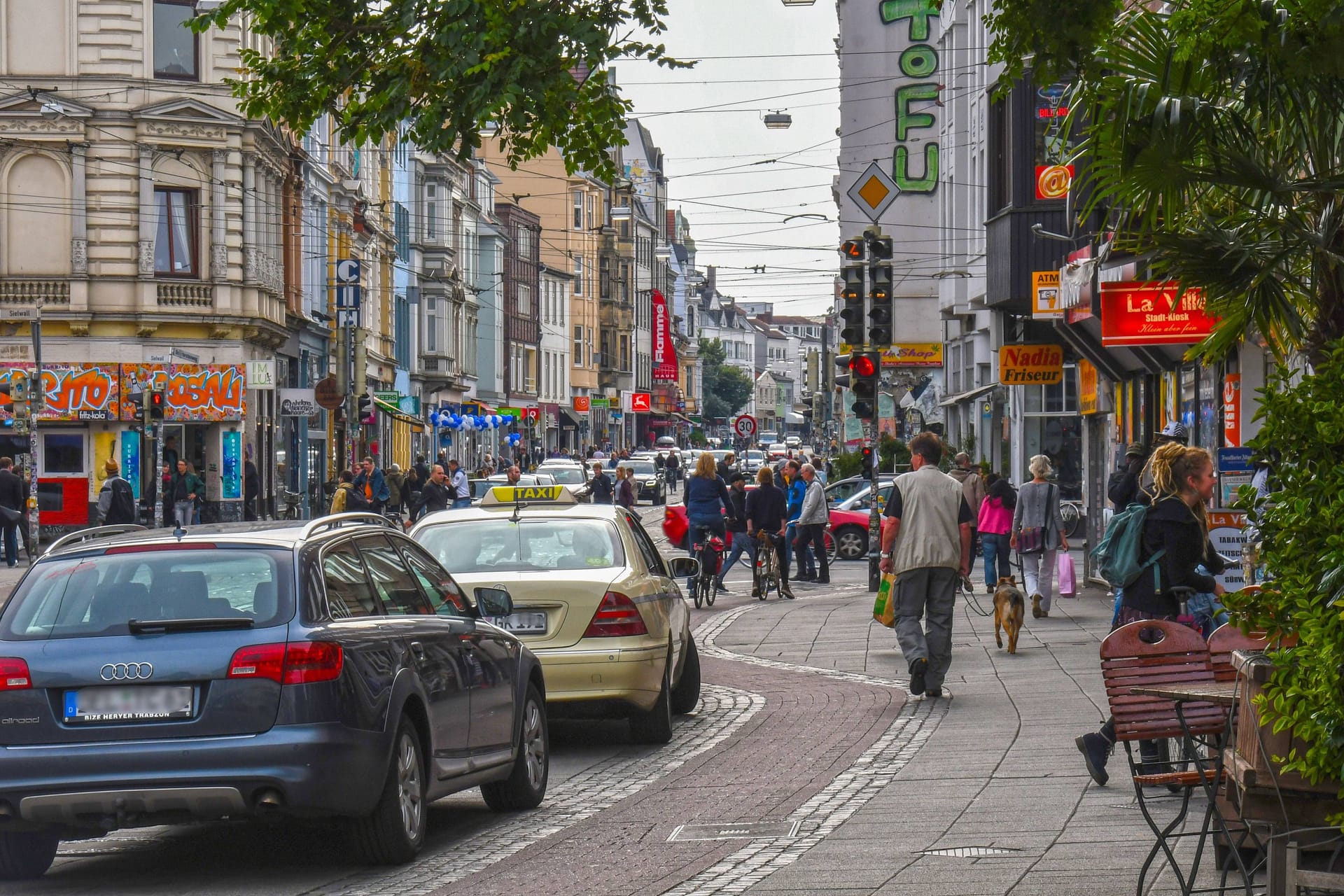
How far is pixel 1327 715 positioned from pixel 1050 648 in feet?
42.6

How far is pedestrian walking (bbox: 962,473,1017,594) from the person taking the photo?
79.8 ft

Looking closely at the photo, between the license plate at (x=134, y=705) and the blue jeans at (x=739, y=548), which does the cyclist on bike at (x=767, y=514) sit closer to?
the blue jeans at (x=739, y=548)

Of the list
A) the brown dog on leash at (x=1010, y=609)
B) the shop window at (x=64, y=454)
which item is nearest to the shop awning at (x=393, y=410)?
the shop window at (x=64, y=454)

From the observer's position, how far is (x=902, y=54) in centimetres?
5216

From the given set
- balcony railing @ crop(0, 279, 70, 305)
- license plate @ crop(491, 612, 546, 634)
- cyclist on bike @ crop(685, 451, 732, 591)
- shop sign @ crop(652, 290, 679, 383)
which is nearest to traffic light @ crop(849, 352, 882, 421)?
cyclist on bike @ crop(685, 451, 732, 591)

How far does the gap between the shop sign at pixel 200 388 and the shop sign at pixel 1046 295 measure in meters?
24.5

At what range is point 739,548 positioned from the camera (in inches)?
1094

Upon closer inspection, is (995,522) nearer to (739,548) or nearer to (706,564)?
(706,564)

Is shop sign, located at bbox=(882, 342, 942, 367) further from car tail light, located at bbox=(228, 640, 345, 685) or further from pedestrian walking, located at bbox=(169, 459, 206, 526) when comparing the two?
car tail light, located at bbox=(228, 640, 345, 685)

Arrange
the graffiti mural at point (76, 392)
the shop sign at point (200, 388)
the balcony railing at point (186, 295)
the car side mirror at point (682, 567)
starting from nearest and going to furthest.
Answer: the car side mirror at point (682, 567) < the graffiti mural at point (76, 392) < the shop sign at point (200, 388) < the balcony railing at point (186, 295)

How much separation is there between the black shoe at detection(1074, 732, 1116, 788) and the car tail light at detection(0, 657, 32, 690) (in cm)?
501

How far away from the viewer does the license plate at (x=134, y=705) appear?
7.69 m

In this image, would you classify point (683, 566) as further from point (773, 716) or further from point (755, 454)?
point (755, 454)

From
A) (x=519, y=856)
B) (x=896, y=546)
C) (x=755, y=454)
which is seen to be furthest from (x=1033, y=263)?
(x=755, y=454)
